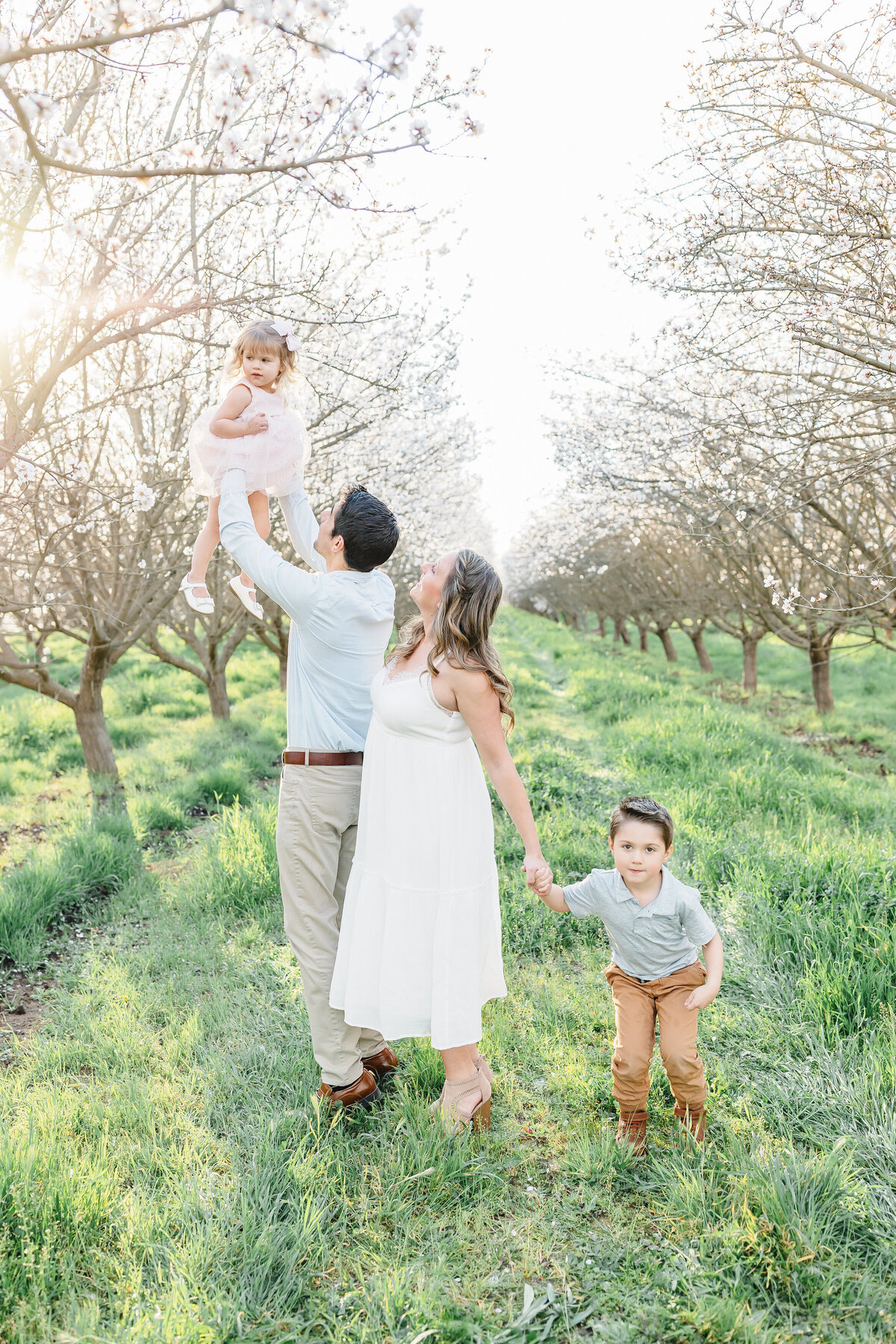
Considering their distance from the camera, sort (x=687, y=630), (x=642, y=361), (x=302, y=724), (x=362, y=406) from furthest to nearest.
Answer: (x=687, y=630) < (x=642, y=361) < (x=362, y=406) < (x=302, y=724)

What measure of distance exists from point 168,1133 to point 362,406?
5.59m

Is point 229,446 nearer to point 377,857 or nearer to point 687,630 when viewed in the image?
point 377,857

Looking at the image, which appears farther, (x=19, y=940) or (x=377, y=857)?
(x=19, y=940)

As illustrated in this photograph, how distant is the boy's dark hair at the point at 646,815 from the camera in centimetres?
247

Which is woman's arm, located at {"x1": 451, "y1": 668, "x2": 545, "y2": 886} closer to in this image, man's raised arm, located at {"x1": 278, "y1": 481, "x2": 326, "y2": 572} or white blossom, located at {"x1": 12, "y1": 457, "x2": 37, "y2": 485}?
man's raised arm, located at {"x1": 278, "y1": 481, "x2": 326, "y2": 572}

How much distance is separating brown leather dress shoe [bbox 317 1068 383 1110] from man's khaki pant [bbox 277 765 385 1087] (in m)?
0.02

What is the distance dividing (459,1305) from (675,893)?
123cm

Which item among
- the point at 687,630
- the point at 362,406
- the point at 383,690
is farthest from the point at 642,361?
the point at 687,630

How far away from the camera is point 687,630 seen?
18.6 m

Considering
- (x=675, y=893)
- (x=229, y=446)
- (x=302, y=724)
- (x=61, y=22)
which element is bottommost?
(x=675, y=893)

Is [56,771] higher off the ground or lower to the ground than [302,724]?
lower

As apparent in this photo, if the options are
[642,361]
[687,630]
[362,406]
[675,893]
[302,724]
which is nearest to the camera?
[675,893]

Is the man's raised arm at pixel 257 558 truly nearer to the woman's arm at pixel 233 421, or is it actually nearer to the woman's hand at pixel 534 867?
the woman's arm at pixel 233 421

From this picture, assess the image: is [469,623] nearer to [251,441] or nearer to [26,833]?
[251,441]
